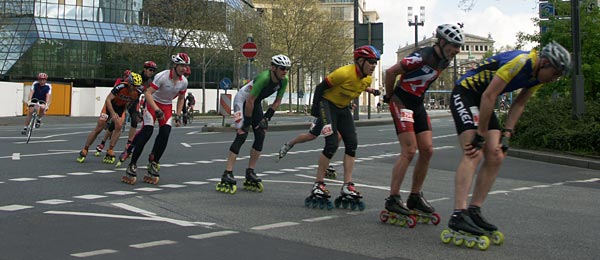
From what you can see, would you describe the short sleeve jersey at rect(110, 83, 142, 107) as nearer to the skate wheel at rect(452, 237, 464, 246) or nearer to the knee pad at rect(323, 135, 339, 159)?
the knee pad at rect(323, 135, 339, 159)

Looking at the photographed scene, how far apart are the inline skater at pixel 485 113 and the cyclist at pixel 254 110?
3.01 m

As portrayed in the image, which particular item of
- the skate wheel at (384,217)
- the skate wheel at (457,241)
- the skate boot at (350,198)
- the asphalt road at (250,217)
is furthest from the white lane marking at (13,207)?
the skate wheel at (457,241)

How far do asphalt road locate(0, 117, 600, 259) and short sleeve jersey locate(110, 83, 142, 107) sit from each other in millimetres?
1378

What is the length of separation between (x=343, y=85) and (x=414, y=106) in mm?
1059

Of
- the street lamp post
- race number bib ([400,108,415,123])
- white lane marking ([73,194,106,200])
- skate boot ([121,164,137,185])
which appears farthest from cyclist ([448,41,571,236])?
the street lamp post

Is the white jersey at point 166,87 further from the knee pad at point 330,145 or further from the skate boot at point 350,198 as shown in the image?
the skate boot at point 350,198

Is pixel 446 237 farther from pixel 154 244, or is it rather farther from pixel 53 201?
pixel 53 201

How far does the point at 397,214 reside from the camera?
20.3 feet

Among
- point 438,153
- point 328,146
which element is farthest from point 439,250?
point 438,153

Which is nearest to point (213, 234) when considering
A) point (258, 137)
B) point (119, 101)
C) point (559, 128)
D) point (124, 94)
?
point (258, 137)

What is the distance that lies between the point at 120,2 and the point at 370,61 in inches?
2417

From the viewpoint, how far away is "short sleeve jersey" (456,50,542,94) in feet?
17.1

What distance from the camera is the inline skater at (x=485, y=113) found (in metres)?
5.20

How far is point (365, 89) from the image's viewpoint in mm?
7781
